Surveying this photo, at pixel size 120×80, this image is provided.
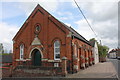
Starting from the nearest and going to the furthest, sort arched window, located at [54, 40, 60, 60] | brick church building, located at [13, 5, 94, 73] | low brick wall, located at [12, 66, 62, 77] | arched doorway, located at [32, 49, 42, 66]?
1. low brick wall, located at [12, 66, 62, 77]
2. brick church building, located at [13, 5, 94, 73]
3. arched window, located at [54, 40, 60, 60]
4. arched doorway, located at [32, 49, 42, 66]

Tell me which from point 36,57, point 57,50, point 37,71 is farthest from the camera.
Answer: point 36,57

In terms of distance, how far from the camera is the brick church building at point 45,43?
17311 millimetres

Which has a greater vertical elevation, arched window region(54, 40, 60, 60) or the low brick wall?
arched window region(54, 40, 60, 60)

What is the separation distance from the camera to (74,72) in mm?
16766

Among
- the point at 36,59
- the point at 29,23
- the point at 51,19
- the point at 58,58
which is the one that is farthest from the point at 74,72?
the point at 29,23

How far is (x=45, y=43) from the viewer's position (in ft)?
62.3

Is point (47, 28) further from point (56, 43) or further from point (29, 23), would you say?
point (29, 23)

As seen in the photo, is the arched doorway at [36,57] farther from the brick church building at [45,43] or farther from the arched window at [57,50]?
the arched window at [57,50]

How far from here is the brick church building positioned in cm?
1731

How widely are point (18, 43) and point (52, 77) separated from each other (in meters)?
11.4

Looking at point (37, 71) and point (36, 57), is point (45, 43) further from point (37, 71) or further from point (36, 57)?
point (37, 71)

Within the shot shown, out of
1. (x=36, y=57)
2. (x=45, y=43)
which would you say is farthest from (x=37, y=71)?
(x=36, y=57)

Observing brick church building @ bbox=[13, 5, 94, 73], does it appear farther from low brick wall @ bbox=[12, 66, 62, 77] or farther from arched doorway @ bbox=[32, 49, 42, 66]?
low brick wall @ bbox=[12, 66, 62, 77]

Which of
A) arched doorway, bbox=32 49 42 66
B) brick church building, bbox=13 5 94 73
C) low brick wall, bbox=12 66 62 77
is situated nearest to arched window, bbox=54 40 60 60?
brick church building, bbox=13 5 94 73
